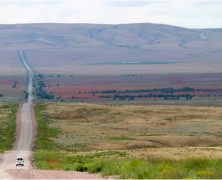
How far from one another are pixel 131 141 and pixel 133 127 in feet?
51.9

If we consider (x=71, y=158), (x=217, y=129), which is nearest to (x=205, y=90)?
(x=217, y=129)

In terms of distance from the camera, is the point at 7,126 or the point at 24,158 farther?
the point at 7,126

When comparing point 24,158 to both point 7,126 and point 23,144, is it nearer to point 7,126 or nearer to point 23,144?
point 23,144

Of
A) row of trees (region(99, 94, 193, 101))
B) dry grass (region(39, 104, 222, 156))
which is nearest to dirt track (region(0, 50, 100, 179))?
dry grass (region(39, 104, 222, 156))

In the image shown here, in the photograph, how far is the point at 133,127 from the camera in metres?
77.1

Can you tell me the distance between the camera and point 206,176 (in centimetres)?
2648

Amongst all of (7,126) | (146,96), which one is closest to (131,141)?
(7,126)

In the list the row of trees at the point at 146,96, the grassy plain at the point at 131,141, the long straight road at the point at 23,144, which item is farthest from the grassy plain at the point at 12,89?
the grassy plain at the point at 131,141

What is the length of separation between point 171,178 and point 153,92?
14601 centimetres

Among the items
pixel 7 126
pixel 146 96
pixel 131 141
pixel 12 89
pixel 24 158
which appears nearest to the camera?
pixel 24 158

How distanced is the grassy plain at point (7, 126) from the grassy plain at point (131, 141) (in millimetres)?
2651

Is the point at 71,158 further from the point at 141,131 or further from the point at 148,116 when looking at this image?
the point at 148,116

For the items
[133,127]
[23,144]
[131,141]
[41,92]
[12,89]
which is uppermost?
[12,89]

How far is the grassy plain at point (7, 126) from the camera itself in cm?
5859
